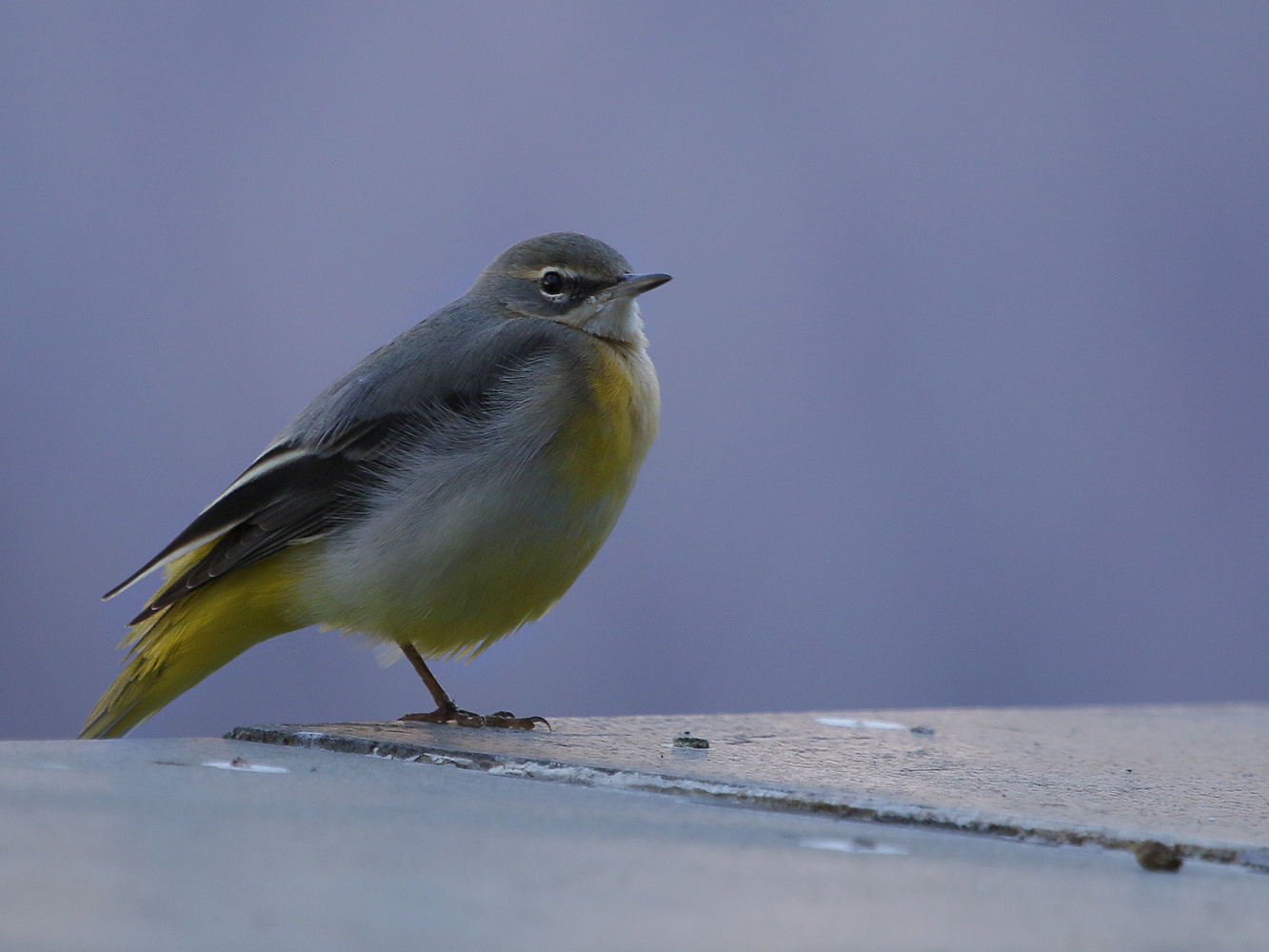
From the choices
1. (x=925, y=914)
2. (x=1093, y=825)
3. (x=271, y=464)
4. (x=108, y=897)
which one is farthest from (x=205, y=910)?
(x=271, y=464)

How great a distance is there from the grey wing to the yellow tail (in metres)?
0.07

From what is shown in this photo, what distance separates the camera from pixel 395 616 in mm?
3459

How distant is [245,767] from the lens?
2.34 meters

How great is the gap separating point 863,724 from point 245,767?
176 centimetres

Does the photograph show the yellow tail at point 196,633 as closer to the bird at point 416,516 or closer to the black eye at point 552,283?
the bird at point 416,516

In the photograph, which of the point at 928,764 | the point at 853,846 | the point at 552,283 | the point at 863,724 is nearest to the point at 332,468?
the point at 552,283

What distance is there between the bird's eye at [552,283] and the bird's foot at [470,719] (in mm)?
1366

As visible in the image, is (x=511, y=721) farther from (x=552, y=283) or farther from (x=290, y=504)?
(x=552, y=283)

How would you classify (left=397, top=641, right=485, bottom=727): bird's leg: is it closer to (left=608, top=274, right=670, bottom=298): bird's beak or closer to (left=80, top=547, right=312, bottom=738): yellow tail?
(left=80, top=547, right=312, bottom=738): yellow tail

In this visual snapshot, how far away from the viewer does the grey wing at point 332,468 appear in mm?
3453

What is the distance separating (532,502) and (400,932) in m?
→ 2.04

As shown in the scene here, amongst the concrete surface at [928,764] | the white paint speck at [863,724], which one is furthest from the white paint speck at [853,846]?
the white paint speck at [863,724]

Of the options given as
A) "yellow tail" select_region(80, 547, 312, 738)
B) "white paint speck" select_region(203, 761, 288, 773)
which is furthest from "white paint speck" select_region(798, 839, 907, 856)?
"yellow tail" select_region(80, 547, 312, 738)

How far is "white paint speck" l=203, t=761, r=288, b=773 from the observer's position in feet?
7.62
